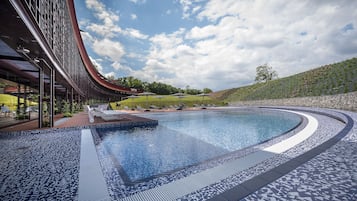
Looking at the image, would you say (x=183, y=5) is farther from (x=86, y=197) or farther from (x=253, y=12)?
(x=86, y=197)

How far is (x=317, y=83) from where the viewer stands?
1594 centimetres

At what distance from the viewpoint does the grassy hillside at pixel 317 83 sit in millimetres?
12827

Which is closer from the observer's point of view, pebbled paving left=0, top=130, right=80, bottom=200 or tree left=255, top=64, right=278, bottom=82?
pebbled paving left=0, top=130, right=80, bottom=200

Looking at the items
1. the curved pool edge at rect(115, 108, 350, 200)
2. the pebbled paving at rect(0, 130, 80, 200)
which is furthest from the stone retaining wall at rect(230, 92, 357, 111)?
the pebbled paving at rect(0, 130, 80, 200)

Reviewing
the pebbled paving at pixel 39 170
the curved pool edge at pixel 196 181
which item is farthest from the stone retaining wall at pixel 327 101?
the pebbled paving at pixel 39 170

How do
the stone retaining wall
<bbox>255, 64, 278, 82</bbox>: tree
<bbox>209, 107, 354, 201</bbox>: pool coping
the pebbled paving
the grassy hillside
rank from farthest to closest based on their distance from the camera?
<bbox>255, 64, 278, 82</bbox>: tree → the grassy hillside → the stone retaining wall → the pebbled paving → <bbox>209, 107, 354, 201</bbox>: pool coping

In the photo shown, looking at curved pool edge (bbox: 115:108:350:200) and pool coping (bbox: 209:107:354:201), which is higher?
pool coping (bbox: 209:107:354:201)

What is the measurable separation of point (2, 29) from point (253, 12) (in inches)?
440

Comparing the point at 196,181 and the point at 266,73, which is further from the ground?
the point at 266,73

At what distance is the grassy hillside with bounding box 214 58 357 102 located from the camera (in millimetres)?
12827

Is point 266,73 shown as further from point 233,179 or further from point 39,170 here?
point 39,170

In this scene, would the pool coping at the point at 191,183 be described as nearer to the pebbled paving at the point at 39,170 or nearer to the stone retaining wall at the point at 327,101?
the pebbled paving at the point at 39,170

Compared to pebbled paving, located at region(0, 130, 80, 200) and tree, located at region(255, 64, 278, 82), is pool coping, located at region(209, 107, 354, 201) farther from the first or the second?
tree, located at region(255, 64, 278, 82)

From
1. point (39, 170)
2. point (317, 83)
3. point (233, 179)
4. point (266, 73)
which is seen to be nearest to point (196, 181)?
point (233, 179)
